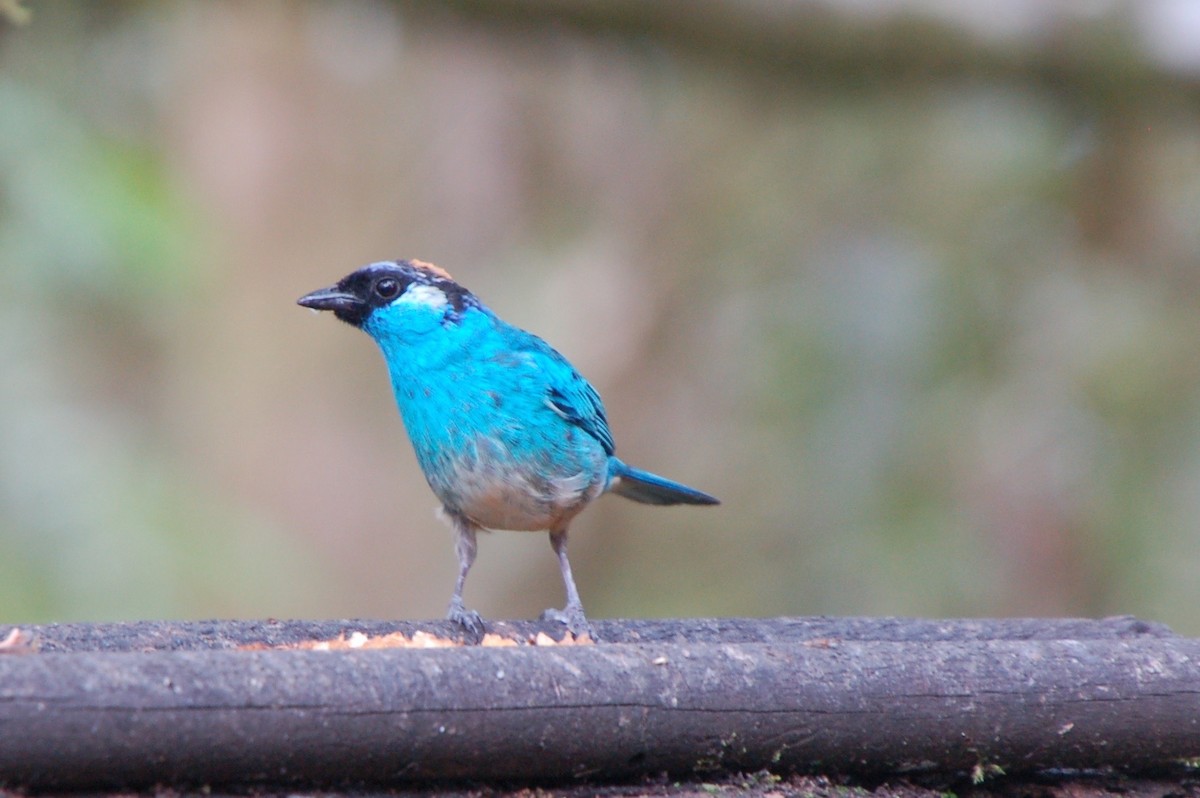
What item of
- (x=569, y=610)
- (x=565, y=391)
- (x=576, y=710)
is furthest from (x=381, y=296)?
(x=576, y=710)

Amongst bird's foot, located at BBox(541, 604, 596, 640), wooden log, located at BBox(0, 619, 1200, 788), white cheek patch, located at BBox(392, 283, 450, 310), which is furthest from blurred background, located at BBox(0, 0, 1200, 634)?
wooden log, located at BBox(0, 619, 1200, 788)

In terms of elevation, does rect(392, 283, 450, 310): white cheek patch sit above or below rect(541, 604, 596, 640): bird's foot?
above

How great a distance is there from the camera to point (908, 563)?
23.2ft

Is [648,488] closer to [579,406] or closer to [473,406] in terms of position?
[579,406]

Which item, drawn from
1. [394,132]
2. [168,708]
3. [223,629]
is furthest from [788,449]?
[168,708]

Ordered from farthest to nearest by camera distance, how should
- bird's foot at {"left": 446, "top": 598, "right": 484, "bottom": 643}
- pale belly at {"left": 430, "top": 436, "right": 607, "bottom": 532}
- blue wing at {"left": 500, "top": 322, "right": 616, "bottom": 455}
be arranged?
blue wing at {"left": 500, "top": 322, "right": 616, "bottom": 455}
pale belly at {"left": 430, "top": 436, "right": 607, "bottom": 532}
bird's foot at {"left": 446, "top": 598, "right": 484, "bottom": 643}

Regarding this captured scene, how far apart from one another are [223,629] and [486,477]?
1042mm

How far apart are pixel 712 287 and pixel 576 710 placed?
5710 mm

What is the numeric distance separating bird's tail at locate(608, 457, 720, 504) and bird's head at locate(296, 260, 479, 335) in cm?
80

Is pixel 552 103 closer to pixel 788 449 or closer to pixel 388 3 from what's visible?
pixel 388 3

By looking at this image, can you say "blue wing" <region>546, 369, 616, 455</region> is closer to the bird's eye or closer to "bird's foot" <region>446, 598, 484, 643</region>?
the bird's eye

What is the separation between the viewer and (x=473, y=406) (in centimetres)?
426

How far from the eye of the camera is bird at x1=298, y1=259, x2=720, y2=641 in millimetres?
4246

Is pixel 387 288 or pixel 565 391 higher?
pixel 387 288
